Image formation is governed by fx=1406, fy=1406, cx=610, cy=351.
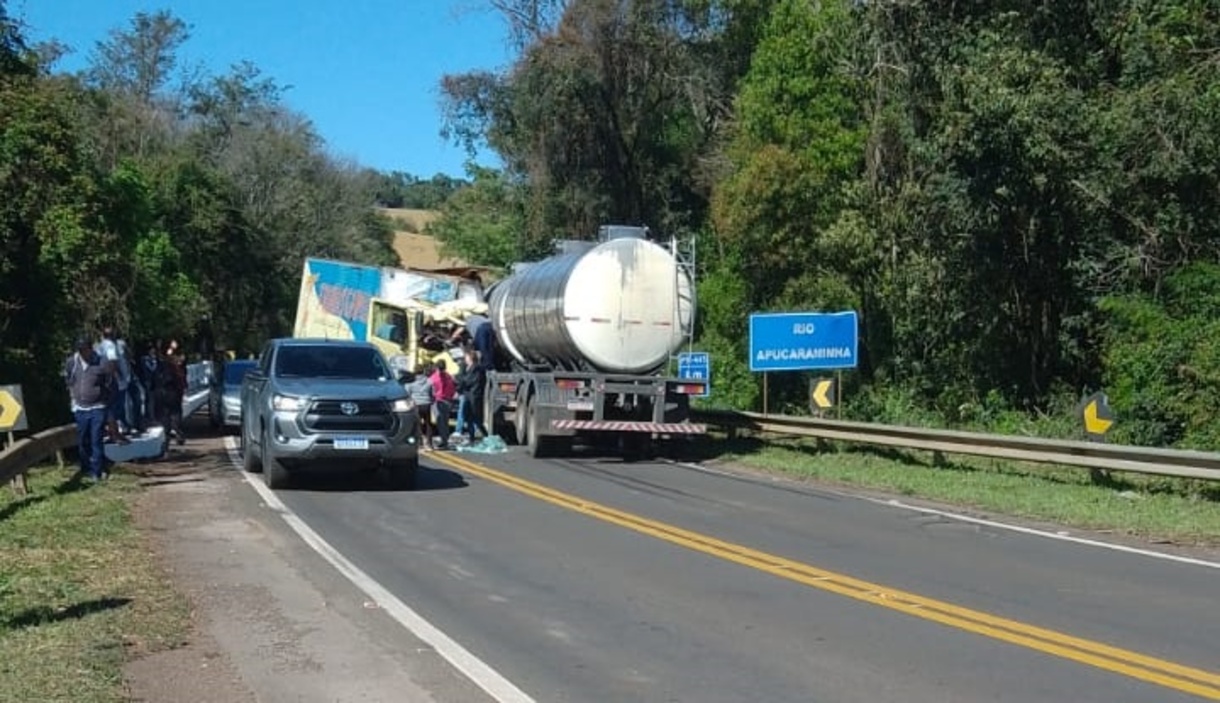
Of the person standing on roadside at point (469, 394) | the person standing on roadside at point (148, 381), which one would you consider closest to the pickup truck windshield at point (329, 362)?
the person standing on roadside at point (148, 381)

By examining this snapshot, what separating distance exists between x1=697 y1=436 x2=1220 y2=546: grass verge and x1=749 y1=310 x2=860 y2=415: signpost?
1.44m

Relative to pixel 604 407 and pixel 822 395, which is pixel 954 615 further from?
pixel 822 395

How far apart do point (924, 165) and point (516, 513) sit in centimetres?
1394

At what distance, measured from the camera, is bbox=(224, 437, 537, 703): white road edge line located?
750 centimetres

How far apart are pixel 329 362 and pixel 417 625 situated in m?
9.88

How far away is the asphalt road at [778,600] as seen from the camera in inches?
303

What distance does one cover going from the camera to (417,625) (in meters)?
9.16

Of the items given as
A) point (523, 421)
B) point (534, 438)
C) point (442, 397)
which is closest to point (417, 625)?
point (534, 438)

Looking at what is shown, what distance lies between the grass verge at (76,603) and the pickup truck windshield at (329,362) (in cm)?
376

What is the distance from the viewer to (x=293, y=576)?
10984 millimetres

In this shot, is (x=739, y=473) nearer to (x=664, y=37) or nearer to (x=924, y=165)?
(x=924, y=165)

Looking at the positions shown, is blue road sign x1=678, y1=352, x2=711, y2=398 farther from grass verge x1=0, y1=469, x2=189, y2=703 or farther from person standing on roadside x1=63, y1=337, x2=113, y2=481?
grass verge x1=0, y1=469, x2=189, y2=703

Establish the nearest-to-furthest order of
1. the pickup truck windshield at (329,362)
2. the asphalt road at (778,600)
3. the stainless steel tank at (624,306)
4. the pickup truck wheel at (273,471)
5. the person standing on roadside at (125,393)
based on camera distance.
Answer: the asphalt road at (778,600), the pickup truck wheel at (273,471), the pickup truck windshield at (329,362), the person standing on roadside at (125,393), the stainless steel tank at (624,306)

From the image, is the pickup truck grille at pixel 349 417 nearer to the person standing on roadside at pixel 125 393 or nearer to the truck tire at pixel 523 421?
the person standing on roadside at pixel 125 393
